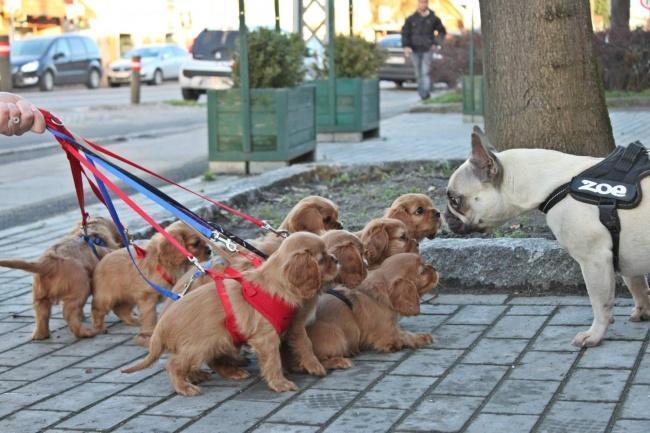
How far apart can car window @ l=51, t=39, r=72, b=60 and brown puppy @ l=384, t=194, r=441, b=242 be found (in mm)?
34776

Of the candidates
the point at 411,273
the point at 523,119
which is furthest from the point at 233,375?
the point at 523,119

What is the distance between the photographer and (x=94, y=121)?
84.7ft

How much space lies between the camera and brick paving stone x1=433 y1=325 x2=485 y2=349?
20.6ft

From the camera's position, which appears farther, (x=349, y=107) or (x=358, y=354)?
(x=349, y=107)

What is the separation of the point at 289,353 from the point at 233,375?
317mm

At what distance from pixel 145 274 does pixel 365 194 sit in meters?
4.32

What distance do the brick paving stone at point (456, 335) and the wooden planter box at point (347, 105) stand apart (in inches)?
475

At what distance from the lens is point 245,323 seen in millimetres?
5480

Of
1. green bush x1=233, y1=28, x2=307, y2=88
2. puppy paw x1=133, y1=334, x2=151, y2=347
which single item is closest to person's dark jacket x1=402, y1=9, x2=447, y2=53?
green bush x1=233, y1=28, x2=307, y2=88

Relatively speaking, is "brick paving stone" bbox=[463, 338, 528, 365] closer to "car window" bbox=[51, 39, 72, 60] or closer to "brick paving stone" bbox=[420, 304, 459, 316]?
"brick paving stone" bbox=[420, 304, 459, 316]

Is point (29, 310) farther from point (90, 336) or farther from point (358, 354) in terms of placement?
point (358, 354)

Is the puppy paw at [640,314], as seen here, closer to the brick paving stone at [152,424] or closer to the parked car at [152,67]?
the brick paving stone at [152,424]

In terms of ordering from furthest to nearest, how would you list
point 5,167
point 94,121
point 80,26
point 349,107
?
point 80,26, point 94,121, point 349,107, point 5,167

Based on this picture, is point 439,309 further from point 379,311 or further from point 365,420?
point 365,420
